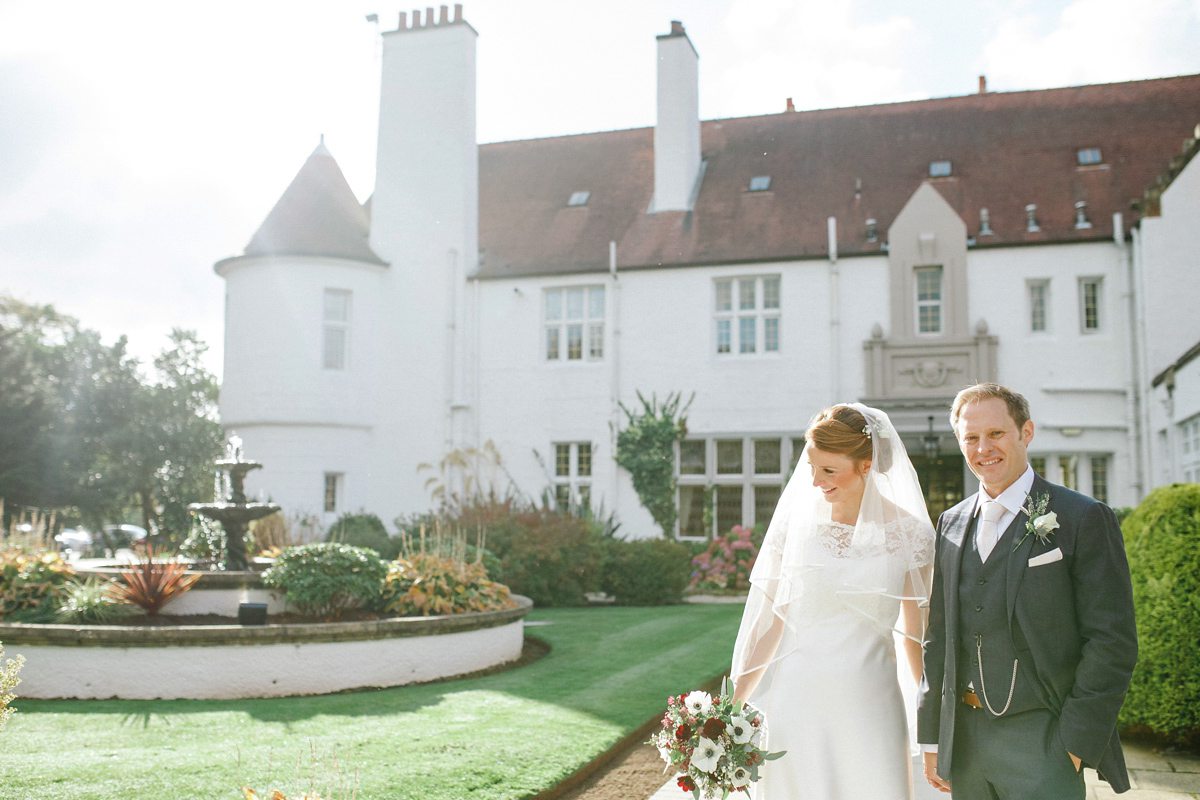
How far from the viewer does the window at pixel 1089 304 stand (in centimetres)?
1845

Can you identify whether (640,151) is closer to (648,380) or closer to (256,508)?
(648,380)

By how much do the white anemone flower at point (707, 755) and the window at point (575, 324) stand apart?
696 inches

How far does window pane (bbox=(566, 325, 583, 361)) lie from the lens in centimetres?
2120

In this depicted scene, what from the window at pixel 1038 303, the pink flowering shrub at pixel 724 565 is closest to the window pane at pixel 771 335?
the pink flowering shrub at pixel 724 565

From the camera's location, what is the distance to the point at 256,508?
1148 centimetres

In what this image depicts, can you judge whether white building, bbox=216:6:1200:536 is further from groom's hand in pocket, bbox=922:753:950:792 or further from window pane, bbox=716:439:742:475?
groom's hand in pocket, bbox=922:753:950:792

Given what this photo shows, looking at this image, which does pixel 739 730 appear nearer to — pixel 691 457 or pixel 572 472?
pixel 691 457

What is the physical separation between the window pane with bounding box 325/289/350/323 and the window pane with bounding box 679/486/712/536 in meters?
8.09

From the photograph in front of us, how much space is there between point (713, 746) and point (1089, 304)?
1787 cm

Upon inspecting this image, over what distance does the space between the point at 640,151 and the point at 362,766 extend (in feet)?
66.1

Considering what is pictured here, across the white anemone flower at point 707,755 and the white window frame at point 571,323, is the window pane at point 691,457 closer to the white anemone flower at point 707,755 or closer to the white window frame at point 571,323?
the white window frame at point 571,323

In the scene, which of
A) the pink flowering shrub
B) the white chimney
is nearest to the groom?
the pink flowering shrub

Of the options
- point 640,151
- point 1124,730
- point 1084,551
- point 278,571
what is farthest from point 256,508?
point 640,151

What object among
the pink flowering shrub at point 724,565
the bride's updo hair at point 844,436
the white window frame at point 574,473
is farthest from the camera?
the white window frame at point 574,473
